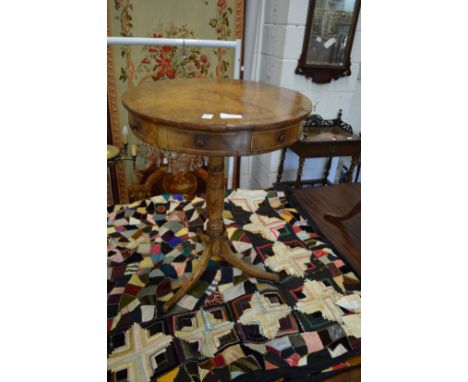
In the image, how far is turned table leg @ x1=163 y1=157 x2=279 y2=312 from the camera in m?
1.35

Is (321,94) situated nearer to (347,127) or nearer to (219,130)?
(347,127)

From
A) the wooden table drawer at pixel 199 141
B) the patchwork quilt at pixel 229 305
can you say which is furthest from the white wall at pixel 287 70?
the wooden table drawer at pixel 199 141

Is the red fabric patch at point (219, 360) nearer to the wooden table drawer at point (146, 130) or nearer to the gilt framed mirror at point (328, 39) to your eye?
the wooden table drawer at point (146, 130)

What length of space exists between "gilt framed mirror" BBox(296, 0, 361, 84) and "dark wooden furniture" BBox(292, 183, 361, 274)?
0.97 m

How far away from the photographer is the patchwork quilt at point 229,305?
1.14 meters

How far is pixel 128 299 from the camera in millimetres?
1409

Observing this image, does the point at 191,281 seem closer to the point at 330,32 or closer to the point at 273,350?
the point at 273,350

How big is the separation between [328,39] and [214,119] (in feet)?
6.43

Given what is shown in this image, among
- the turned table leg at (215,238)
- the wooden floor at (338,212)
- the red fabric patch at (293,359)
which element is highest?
the turned table leg at (215,238)

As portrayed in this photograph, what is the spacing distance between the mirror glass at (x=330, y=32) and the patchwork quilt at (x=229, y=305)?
1.42m

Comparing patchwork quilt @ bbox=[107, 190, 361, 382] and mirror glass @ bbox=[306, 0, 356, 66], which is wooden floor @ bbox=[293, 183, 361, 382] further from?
mirror glass @ bbox=[306, 0, 356, 66]
